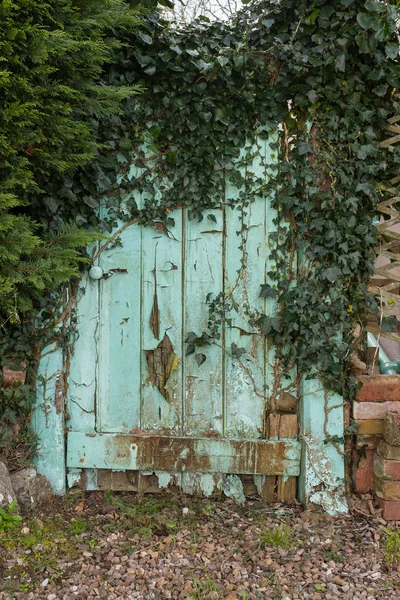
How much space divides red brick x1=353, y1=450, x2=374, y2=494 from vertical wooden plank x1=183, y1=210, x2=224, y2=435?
2.49ft

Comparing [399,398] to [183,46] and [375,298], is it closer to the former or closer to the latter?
[375,298]

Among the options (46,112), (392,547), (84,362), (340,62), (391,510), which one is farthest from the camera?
(84,362)

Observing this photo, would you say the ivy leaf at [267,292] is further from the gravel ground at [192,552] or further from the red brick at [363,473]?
the gravel ground at [192,552]

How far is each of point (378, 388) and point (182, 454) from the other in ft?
3.67

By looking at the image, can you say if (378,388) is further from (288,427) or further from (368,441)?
(288,427)

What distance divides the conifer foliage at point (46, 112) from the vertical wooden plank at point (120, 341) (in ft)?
1.08

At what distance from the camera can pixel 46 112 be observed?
2.17 metres

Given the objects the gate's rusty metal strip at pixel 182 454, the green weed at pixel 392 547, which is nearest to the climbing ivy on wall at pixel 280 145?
the gate's rusty metal strip at pixel 182 454

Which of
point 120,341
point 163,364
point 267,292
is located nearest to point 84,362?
point 120,341

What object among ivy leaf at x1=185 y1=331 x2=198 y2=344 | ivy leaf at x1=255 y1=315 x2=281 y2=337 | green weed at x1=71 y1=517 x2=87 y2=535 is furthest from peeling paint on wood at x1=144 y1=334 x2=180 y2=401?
green weed at x1=71 y1=517 x2=87 y2=535

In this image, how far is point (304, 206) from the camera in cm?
254

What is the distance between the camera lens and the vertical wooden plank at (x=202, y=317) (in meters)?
2.69

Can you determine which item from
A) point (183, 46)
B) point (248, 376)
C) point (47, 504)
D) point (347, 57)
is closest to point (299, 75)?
point (347, 57)

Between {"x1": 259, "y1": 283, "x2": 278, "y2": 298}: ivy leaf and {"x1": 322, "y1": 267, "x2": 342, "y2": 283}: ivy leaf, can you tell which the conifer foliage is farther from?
{"x1": 322, "y1": 267, "x2": 342, "y2": 283}: ivy leaf
